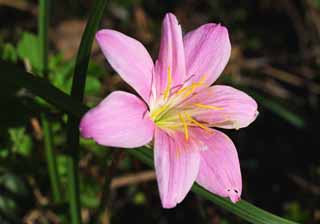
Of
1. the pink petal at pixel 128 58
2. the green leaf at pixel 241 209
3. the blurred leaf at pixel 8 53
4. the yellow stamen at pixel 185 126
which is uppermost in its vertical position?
the pink petal at pixel 128 58

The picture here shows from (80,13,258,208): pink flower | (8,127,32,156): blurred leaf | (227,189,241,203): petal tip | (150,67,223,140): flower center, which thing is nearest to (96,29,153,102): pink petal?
(80,13,258,208): pink flower

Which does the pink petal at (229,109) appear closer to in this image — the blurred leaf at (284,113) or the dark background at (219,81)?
the dark background at (219,81)

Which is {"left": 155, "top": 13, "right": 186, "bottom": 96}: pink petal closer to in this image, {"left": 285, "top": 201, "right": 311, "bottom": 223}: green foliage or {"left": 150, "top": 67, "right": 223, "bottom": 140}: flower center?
{"left": 150, "top": 67, "right": 223, "bottom": 140}: flower center

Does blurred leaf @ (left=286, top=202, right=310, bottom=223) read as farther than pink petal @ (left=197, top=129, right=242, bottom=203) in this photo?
Yes

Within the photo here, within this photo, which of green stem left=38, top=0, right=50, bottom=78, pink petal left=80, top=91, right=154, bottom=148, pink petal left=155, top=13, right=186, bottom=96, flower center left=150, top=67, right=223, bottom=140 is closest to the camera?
pink petal left=80, top=91, right=154, bottom=148

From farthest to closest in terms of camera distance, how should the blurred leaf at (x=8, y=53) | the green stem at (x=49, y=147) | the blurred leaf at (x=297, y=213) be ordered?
the blurred leaf at (x=297, y=213)
the blurred leaf at (x=8, y=53)
the green stem at (x=49, y=147)

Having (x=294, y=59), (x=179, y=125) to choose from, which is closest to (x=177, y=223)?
(x=179, y=125)

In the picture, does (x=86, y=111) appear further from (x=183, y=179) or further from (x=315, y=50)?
(x=315, y=50)

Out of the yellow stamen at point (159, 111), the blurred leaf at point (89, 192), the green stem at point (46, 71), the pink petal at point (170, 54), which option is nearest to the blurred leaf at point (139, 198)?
the blurred leaf at point (89, 192)
